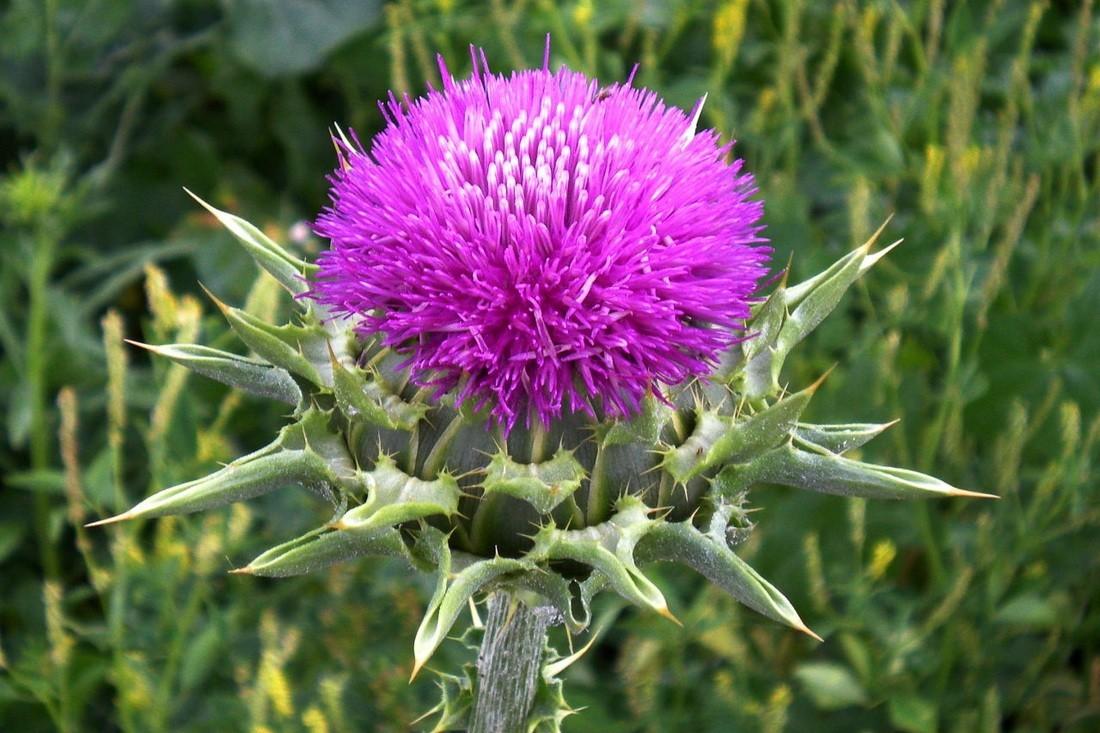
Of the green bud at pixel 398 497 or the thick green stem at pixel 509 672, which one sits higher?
the green bud at pixel 398 497

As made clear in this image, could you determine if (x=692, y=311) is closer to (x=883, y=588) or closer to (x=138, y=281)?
(x=883, y=588)

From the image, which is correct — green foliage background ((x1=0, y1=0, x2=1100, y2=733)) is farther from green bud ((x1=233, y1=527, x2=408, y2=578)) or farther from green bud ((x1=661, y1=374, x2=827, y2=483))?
green bud ((x1=661, y1=374, x2=827, y2=483))

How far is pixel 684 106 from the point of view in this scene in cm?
263

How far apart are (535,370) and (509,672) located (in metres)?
0.43

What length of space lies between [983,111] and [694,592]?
1.48 m

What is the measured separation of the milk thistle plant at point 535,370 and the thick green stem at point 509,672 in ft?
0.14

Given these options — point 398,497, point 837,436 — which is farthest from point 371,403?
point 837,436

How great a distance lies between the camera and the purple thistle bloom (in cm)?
140

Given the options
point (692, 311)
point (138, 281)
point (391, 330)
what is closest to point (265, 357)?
point (391, 330)

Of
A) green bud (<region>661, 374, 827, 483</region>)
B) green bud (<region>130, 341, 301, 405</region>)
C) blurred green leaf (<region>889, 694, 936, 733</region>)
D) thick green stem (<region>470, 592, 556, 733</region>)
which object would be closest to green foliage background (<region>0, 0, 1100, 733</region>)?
blurred green leaf (<region>889, 694, 936, 733</region>)

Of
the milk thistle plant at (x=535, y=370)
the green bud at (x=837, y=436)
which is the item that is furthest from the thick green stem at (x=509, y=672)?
the green bud at (x=837, y=436)

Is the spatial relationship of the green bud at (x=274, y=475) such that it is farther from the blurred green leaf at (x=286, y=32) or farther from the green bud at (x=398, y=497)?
the blurred green leaf at (x=286, y=32)

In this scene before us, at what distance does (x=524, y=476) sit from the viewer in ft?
4.59

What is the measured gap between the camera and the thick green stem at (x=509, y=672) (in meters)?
1.59
